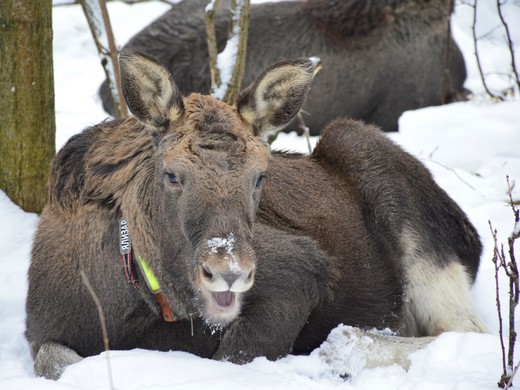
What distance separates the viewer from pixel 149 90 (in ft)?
15.6

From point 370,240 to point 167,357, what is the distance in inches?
83.7

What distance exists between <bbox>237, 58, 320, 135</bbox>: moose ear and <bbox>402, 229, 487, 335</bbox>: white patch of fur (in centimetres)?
165

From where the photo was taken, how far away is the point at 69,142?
5293 millimetres

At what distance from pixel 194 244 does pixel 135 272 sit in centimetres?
67

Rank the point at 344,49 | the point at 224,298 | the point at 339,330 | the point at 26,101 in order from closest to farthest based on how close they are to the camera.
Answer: the point at 224,298 < the point at 339,330 < the point at 26,101 < the point at 344,49

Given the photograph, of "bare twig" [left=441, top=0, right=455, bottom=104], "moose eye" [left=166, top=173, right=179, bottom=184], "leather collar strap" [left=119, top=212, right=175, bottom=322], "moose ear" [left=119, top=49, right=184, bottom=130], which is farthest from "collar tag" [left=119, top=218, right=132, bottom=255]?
"bare twig" [left=441, top=0, right=455, bottom=104]

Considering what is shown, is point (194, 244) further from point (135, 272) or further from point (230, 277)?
point (135, 272)

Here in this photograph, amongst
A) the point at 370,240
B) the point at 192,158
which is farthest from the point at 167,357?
the point at 370,240

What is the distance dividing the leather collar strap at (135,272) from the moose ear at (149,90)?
0.66 meters

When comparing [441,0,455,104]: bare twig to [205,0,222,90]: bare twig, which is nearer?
[205,0,222,90]: bare twig

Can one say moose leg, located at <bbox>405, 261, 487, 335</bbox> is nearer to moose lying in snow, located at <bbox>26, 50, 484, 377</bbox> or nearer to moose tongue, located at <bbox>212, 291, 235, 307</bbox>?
moose lying in snow, located at <bbox>26, 50, 484, 377</bbox>

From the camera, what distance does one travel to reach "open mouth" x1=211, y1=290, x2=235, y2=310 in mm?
4375

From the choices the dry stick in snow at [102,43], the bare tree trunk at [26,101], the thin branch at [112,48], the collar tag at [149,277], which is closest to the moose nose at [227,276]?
the collar tag at [149,277]

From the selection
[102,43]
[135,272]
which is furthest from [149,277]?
[102,43]
